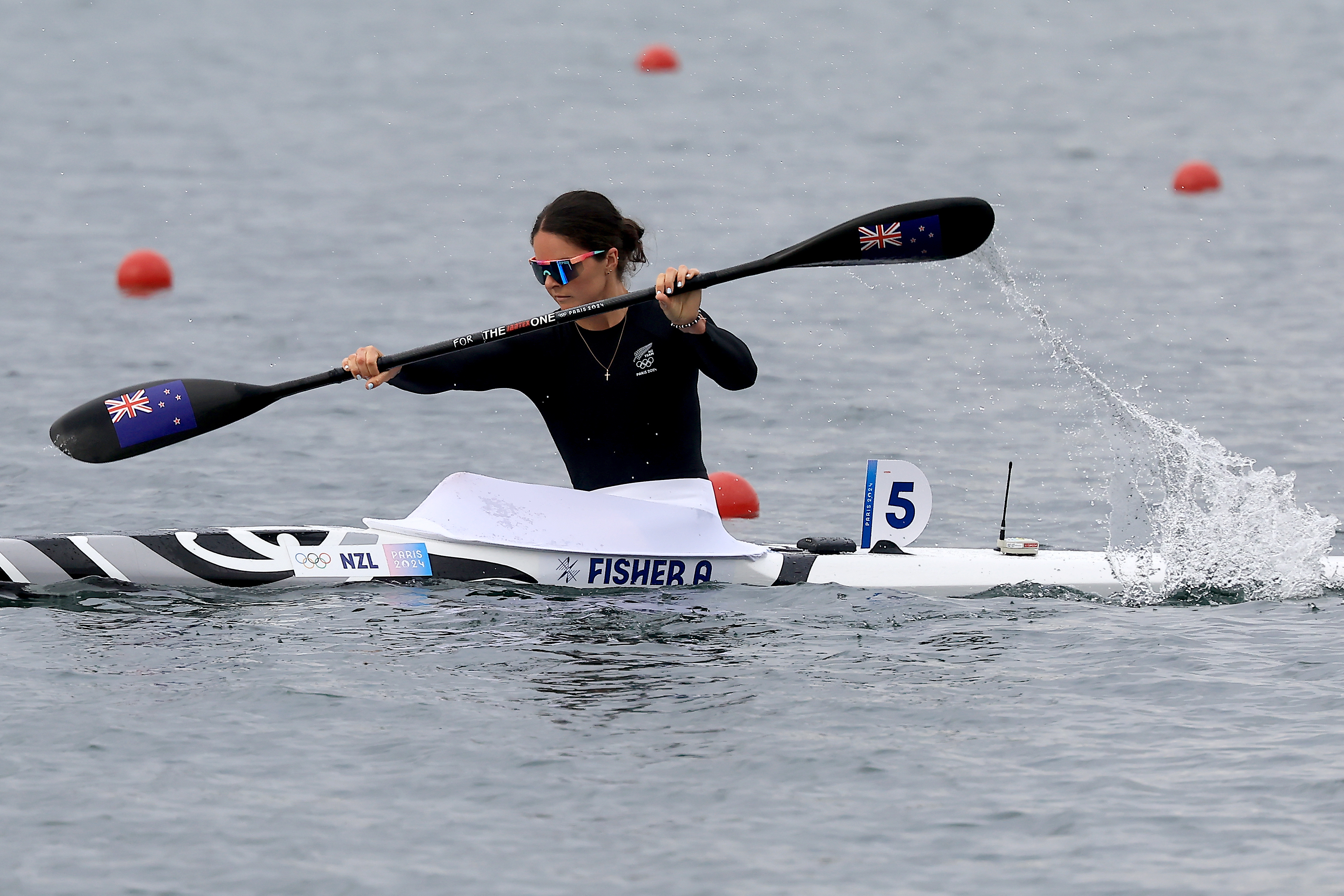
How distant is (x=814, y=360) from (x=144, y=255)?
20.4 ft

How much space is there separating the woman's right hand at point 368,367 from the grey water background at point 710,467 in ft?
2.91

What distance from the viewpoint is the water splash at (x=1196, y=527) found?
24.4ft

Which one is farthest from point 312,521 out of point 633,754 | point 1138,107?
point 1138,107

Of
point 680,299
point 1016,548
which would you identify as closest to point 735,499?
point 1016,548

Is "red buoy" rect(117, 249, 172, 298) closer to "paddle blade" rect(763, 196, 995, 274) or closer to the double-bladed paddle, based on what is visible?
the double-bladed paddle

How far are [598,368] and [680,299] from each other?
2.12 ft

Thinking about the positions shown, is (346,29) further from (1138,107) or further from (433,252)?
(433,252)

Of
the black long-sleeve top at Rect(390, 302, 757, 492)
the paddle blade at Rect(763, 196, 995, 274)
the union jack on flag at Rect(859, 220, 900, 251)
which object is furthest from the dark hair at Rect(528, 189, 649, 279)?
the union jack on flag at Rect(859, 220, 900, 251)

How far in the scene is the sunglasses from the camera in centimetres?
693

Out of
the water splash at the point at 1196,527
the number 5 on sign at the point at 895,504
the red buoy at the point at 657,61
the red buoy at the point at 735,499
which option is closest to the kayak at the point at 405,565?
the number 5 on sign at the point at 895,504

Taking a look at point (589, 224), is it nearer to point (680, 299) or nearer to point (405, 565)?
point (680, 299)

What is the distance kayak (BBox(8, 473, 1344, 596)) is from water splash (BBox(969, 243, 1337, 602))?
13cm

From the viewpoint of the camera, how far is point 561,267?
6941 mm

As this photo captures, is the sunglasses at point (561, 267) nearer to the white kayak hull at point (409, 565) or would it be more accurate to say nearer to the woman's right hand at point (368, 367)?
the woman's right hand at point (368, 367)
